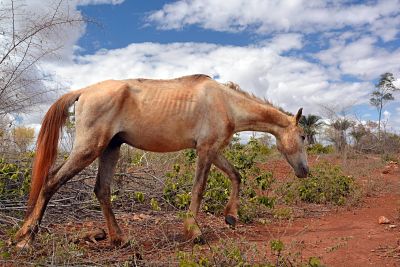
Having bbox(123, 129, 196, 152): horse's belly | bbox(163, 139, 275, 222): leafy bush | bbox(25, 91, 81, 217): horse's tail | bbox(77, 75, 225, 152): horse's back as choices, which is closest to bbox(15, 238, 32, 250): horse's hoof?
bbox(25, 91, 81, 217): horse's tail

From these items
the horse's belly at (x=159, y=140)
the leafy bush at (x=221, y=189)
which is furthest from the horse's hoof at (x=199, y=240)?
the leafy bush at (x=221, y=189)

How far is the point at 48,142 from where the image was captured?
4875 mm

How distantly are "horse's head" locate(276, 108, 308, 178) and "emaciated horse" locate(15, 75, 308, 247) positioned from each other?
2.02ft

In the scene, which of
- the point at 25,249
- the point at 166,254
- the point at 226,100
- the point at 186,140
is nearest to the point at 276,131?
the point at 226,100

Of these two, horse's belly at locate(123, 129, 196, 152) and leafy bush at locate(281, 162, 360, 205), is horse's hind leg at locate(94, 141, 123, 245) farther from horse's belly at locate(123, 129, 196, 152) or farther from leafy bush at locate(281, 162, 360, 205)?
leafy bush at locate(281, 162, 360, 205)

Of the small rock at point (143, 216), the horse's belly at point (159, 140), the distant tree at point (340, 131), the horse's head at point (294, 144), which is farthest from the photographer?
the distant tree at point (340, 131)

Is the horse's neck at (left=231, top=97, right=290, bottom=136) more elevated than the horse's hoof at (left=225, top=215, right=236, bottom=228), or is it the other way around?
the horse's neck at (left=231, top=97, right=290, bottom=136)

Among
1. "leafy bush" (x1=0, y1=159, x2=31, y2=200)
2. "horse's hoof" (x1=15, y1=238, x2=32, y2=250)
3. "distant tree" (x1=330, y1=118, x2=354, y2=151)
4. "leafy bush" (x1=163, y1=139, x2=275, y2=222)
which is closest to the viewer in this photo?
"horse's hoof" (x1=15, y1=238, x2=32, y2=250)

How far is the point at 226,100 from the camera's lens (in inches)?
218

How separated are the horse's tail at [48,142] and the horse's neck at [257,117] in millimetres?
1990

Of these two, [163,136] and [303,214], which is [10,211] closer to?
[163,136]

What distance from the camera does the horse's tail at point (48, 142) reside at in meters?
4.68

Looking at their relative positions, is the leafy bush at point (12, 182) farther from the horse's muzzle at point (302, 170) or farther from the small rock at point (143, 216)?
the horse's muzzle at point (302, 170)

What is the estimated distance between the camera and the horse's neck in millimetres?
5676
